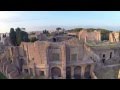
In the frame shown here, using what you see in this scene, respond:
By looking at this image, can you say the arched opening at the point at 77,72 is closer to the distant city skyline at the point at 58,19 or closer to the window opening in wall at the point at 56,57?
the window opening in wall at the point at 56,57

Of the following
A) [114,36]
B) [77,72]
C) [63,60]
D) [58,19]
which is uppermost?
[58,19]

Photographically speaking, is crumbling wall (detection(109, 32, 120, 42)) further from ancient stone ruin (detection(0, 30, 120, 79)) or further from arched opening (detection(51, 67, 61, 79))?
arched opening (detection(51, 67, 61, 79))

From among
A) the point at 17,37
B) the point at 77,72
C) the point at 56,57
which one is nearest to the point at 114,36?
the point at 77,72

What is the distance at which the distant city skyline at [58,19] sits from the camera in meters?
2.78

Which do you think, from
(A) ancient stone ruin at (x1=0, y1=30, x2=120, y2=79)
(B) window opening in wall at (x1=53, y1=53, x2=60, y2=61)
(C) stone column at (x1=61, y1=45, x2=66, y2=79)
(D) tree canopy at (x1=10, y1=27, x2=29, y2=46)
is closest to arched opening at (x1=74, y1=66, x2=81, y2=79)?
(A) ancient stone ruin at (x1=0, y1=30, x2=120, y2=79)

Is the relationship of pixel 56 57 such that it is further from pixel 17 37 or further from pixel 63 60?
pixel 17 37

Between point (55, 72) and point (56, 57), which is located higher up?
point (56, 57)

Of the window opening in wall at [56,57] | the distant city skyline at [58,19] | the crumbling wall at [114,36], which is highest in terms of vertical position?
the distant city skyline at [58,19]

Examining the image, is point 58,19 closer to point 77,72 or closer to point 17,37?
point 17,37

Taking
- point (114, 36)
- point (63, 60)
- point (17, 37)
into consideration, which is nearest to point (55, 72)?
point (63, 60)

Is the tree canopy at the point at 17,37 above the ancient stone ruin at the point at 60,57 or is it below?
above

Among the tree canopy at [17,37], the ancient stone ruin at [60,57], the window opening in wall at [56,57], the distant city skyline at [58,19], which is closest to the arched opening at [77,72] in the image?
the ancient stone ruin at [60,57]

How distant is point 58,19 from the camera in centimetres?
278
